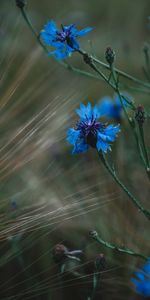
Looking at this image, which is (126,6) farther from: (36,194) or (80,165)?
(36,194)

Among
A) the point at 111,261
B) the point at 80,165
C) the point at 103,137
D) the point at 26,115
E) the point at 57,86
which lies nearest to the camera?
the point at 103,137

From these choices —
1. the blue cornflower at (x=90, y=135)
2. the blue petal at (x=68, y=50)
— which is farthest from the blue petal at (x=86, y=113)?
the blue petal at (x=68, y=50)

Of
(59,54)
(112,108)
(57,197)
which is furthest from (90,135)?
(112,108)

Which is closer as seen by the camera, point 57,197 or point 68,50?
point 68,50

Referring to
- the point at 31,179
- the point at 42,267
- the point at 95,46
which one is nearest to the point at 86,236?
the point at 42,267

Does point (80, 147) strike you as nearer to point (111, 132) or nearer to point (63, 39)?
point (111, 132)

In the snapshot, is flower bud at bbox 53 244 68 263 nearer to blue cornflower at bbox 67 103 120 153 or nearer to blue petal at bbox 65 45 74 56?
blue cornflower at bbox 67 103 120 153

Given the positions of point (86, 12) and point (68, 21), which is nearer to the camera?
point (68, 21)
